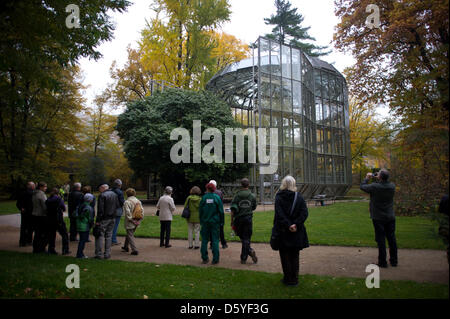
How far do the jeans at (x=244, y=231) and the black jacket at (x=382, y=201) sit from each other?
8.53ft

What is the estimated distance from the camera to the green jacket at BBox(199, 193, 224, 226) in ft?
23.0

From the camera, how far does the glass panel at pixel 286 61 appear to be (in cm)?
2408

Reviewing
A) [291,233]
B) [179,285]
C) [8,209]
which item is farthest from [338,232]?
[8,209]

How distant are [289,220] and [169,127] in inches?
656

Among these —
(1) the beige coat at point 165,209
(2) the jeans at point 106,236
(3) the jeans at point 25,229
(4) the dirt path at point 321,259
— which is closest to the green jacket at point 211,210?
(4) the dirt path at point 321,259

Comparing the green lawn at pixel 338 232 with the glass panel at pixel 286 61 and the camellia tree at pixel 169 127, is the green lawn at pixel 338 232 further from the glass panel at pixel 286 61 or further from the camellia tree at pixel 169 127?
the glass panel at pixel 286 61

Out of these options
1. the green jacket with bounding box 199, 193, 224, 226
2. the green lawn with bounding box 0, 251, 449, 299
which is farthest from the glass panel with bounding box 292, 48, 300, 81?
Result: the green lawn with bounding box 0, 251, 449, 299

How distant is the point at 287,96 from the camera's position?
78.8ft

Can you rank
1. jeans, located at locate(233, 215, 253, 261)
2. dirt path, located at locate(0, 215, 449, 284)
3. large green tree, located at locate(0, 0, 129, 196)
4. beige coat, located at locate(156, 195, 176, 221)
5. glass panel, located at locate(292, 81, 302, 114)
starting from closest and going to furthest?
dirt path, located at locate(0, 215, 449, 284)
jeans, located at locate(233, 215, 253, 261)
large green tree, located at locate(0, 0, 129, 196)
beige coat, located at locate(156, 195, 176, 221)
glass panel, located at locate(292, 81, 302, 114)

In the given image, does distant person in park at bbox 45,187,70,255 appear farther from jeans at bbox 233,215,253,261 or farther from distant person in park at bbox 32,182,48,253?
jeans at bbox 233,215,253,261

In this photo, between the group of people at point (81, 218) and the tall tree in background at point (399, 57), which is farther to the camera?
the tall tree in background at point (399, 57)

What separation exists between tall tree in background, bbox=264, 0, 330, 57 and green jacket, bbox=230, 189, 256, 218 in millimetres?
36599
